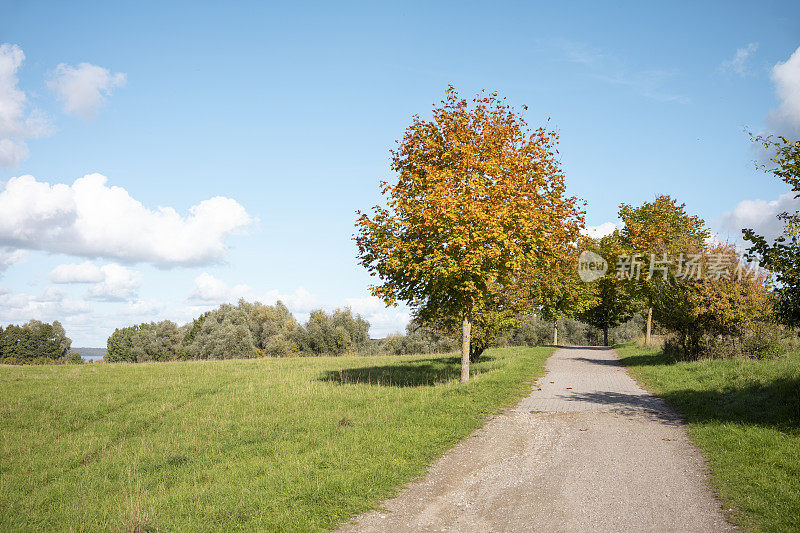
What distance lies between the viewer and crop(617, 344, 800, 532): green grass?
669 cm

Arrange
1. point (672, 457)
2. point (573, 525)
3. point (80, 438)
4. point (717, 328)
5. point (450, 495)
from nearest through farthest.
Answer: point (573, 525) → point (450, 495) → point (672, 457) → point (80, 438) → point (717, 328)

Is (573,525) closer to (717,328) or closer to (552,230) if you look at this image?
(552,230)

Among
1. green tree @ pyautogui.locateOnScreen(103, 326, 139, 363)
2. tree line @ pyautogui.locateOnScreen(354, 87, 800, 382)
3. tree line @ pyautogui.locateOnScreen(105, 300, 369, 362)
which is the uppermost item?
tree line @ pyautogui.locateOnScreen(354, 87, 800, 382)

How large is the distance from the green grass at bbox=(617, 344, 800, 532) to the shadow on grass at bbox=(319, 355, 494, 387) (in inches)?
335

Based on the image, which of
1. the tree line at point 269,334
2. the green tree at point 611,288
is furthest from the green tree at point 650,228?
the tree line at point 269,334

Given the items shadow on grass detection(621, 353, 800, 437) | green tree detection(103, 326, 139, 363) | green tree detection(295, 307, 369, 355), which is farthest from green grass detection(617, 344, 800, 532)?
green tree detection(103, 326, 139, 363)

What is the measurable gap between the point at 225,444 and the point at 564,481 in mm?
8381

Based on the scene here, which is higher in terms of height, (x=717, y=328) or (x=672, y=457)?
(x=717, y=328)

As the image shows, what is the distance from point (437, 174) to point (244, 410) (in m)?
10.2

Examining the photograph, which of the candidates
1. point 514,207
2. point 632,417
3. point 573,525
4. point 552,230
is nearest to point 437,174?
point 514,207

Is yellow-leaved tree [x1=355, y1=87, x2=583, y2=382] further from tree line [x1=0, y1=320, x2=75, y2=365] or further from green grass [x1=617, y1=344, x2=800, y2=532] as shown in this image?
tree line [x1=0, y1=320, x2=75, y2=365]

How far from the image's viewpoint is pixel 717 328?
22.9 m

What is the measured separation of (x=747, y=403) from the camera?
12422 millimetres
